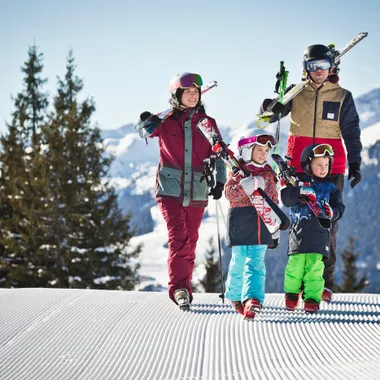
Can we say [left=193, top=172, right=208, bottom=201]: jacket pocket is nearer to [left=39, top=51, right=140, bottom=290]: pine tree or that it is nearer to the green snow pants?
the green snow pants

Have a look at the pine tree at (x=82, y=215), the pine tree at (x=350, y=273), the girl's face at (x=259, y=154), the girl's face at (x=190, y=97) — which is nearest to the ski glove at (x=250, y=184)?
the girl's face at (x=259, y=154)

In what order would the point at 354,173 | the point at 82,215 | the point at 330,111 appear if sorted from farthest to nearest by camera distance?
1. the point at 82,215
2. the point at 330,111
3. the point at 354,173

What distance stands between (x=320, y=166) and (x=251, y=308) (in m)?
1.43

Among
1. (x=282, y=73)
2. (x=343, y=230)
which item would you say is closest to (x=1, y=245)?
(x=282, y=73)

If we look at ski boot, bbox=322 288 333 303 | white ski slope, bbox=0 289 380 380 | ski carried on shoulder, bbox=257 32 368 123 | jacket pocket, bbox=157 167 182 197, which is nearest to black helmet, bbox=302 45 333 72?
ski carried on shoulder, bbox=257 32 368 123

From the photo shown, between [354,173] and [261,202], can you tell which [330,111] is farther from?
[261,202]

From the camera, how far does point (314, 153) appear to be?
509cm

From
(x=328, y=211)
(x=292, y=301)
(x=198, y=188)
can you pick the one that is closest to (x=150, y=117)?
(x=198, y=188)

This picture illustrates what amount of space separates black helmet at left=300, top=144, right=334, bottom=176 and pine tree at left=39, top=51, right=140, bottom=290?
50.5ft

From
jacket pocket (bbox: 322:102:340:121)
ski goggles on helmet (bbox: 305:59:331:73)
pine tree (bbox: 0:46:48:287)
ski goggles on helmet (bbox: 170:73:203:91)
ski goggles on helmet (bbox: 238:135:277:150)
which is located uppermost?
ski goggles on helmet (bbox: 305:59:331:73)

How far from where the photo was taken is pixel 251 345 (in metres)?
3.79

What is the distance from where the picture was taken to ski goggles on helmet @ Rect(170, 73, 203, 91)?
5.29 meters

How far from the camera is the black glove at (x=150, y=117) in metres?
5.29

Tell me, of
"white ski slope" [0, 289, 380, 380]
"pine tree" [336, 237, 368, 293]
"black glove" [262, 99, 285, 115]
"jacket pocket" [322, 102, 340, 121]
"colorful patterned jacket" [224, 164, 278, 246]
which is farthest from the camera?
"pine tree" [336, 237, 368, 293]
